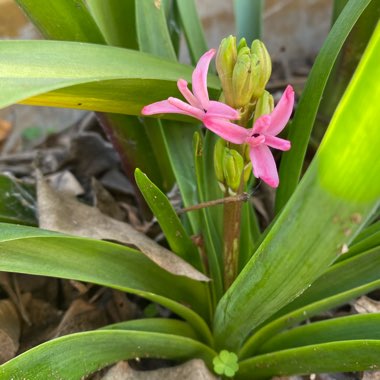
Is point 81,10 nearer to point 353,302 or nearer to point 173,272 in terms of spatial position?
point 173,272

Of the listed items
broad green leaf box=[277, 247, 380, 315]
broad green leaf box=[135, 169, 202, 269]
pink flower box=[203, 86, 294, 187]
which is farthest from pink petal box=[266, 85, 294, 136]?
broad green leaf box=[277, 247, 380, 315]

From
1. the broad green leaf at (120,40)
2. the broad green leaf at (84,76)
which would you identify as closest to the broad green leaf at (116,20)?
the broad green leaf at (120,40)

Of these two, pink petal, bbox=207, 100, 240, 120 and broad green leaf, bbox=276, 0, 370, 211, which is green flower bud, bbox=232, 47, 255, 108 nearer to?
pink petal, bbox=207, 100, 240, 120

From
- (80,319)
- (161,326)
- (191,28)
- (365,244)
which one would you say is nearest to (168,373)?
(161,326)

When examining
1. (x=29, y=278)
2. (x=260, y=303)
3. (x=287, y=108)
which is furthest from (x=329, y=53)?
(x=29, y=278)

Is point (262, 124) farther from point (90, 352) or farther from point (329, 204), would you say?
point (90, 352)

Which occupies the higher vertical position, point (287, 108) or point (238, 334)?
point (287, 108)
